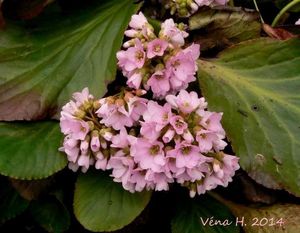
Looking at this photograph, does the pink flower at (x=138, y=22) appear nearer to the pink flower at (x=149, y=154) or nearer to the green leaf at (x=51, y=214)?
the pink flower at (x=149, y=154)

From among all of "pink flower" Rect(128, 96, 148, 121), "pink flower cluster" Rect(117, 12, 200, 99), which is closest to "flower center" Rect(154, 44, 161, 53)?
"pink flower cluster" Rect(117, 12, 200, 99)

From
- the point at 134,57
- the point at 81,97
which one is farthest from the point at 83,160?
the point at 134,57

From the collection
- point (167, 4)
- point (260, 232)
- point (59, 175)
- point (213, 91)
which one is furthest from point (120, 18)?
point (260, 232)

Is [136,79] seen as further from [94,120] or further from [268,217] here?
[268,217]

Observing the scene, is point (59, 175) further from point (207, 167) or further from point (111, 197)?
point (207, 167)

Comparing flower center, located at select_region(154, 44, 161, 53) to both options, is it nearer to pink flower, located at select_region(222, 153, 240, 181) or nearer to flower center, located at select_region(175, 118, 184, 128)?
flower center, located at select_region(175, 118, 184, 128)

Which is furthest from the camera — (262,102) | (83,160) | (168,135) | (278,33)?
(278,33)
